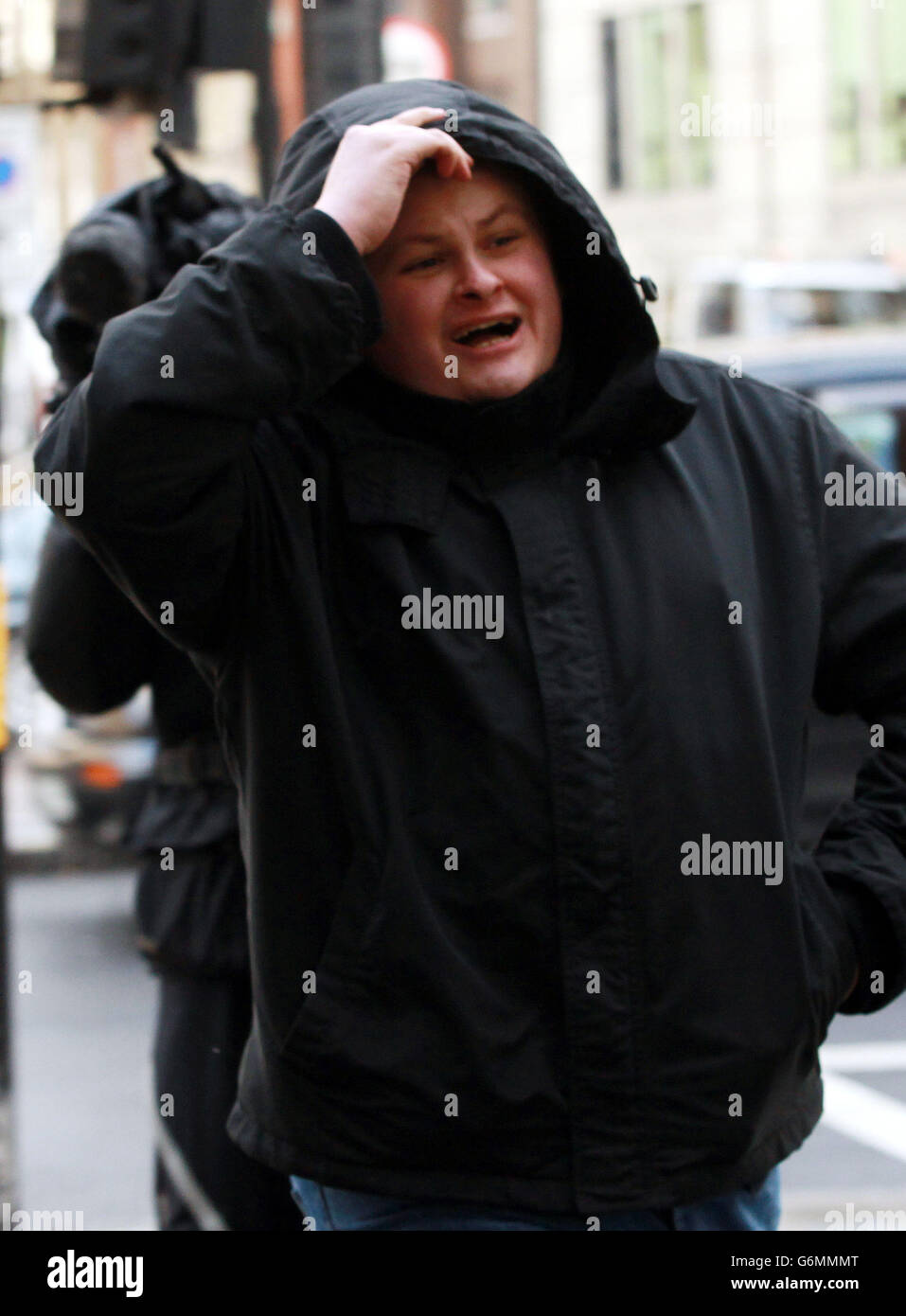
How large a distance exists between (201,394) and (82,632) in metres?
0.95

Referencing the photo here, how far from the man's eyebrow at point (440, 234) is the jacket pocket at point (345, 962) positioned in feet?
2.17

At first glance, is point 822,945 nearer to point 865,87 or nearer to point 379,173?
point 379,173

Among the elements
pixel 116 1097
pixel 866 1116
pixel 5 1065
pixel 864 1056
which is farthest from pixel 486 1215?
pixel 864 1056

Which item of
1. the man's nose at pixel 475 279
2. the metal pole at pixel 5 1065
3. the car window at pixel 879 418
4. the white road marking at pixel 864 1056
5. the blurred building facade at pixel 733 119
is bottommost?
the white road marking at pixel 864 1056

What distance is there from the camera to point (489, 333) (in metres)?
2.23

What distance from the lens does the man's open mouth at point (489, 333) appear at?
221cm

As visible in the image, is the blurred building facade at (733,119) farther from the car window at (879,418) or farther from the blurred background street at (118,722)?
the car window at (879,418)

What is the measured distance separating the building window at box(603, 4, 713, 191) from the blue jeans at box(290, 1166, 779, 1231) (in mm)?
28577

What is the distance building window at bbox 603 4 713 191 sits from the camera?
2969 cm

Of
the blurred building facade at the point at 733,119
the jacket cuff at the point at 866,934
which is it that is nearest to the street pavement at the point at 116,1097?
the jacket cuff at the point at 866,934

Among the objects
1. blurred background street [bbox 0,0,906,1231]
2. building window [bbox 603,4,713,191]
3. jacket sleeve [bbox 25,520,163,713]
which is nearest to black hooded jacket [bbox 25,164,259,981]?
jacket sleeve [bbox 25,520,163,713]

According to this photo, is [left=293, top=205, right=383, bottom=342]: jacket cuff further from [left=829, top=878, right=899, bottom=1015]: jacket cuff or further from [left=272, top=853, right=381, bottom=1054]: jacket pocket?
[left=829, top=878, right=899, bottom=1015]: jacket cuff

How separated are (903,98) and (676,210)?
3748 mm
